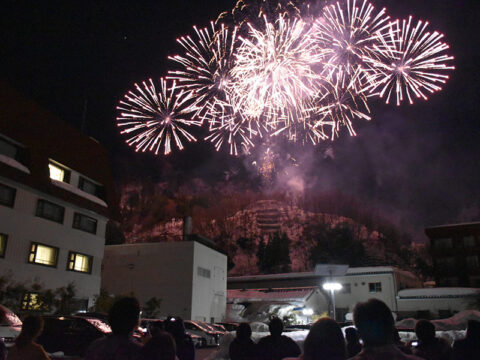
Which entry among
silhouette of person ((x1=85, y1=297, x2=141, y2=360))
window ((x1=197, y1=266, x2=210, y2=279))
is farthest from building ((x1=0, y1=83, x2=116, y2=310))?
silhouette of person ((x1=85, y1=297, x2=141, y2=360))

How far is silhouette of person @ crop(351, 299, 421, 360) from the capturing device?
293 cm

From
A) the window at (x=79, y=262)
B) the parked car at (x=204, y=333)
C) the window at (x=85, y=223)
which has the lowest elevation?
the parked car at (x=204, y=333)

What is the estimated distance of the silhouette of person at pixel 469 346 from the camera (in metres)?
4.80

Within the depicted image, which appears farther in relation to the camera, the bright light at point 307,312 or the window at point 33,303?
the bright light at point 307,312

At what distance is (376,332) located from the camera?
3.06m

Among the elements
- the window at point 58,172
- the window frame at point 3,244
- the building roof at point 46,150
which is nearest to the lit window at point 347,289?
the building roof at point 46,150

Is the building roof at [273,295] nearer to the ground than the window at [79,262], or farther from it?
nearer to the ground

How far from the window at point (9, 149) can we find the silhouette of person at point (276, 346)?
21.5 m

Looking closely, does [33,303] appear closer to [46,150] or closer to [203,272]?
[46,150]

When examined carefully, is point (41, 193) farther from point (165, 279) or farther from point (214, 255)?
point (214, 255)

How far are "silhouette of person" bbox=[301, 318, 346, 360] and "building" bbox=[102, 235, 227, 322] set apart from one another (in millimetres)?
29757

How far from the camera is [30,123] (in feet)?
79.8

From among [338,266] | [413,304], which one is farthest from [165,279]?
[413,304]

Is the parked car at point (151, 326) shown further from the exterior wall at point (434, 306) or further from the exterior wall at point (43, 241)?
the exterior wall at point (434, 306)
